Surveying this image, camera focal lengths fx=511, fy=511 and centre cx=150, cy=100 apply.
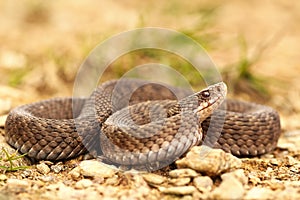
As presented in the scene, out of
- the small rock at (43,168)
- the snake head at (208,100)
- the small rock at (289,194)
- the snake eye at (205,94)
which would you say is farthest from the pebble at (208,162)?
the small rock at (43,168)

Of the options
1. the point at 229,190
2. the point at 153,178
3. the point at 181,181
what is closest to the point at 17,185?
the point at 153,178

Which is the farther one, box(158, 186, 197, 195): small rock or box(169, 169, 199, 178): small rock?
box(169, 169, 199, 178): small rock

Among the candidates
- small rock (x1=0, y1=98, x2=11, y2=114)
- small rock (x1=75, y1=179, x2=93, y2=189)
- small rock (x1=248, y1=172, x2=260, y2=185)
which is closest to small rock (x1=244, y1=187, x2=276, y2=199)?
small rock (x1=248, y1=172, x2=260, y2=185)

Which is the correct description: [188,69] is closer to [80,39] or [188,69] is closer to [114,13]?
[80,39]

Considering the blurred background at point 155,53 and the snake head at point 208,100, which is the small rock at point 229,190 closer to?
the snake head at point 208,100

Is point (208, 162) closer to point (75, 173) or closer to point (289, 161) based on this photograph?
point (75, 173)

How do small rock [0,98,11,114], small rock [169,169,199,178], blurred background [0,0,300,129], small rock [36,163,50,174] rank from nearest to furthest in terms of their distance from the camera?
small rock [169,169,199,178] < small rock [36,163,50,174] < small rock [0,98,11,114] < blurred background [0,0,300,129]

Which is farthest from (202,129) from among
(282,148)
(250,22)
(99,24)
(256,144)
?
(250,22)

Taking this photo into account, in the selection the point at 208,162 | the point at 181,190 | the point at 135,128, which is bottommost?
the point at 181,190

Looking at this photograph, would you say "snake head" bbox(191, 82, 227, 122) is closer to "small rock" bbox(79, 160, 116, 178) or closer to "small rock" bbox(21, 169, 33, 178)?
"small rock" bbox(79, 160, 116, 178)
